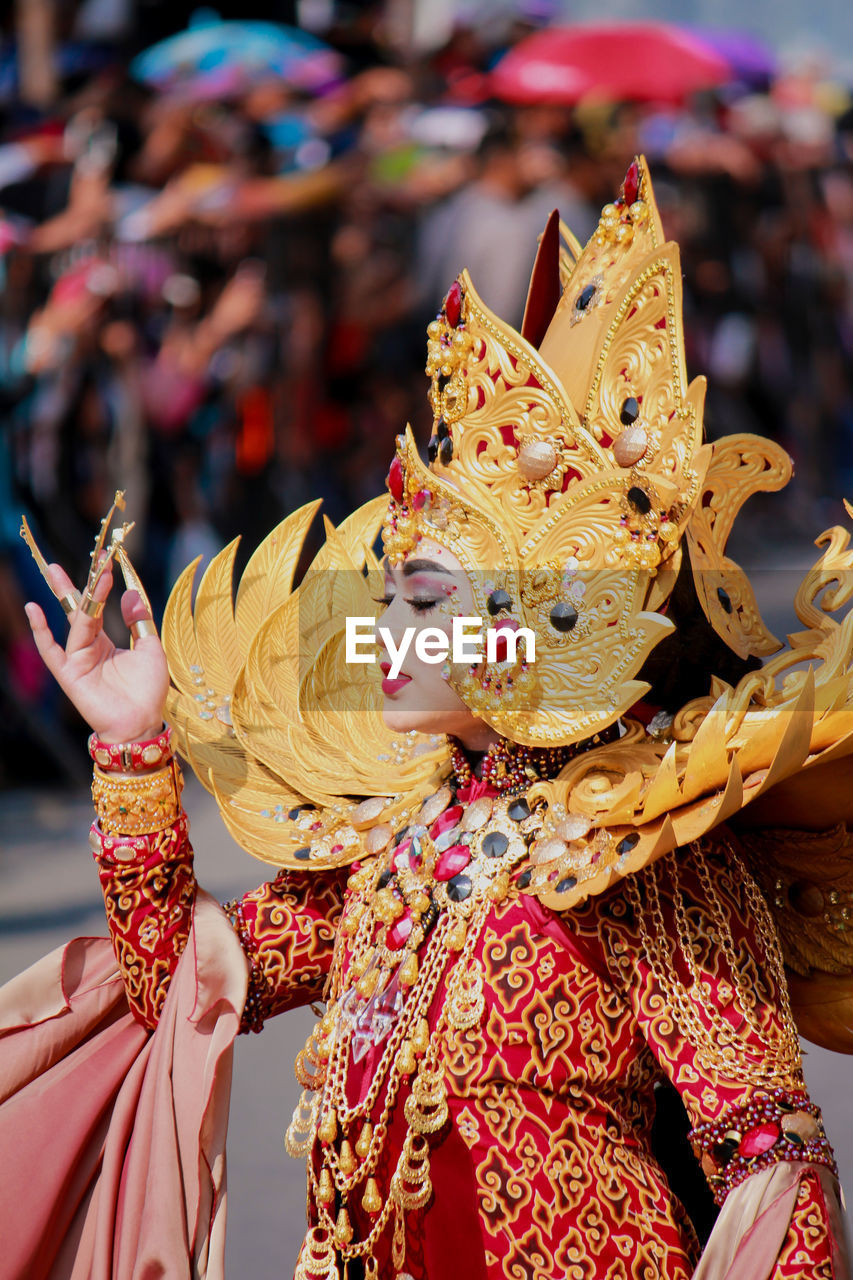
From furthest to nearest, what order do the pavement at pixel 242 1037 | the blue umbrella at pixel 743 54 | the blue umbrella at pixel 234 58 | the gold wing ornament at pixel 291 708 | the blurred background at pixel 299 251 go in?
the blue umbrella at pixel 743 54
the blue umbrella at pixel 234 58
the blurred background at pixel 299 251
the pavement at pixel 242 1037
the gold wing ornament at pixel 291 708

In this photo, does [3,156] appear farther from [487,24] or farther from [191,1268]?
[191,1268]

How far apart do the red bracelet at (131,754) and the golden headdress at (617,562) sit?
27cm

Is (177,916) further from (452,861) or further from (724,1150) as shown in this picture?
(724,1150)

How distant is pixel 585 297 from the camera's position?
1883mm

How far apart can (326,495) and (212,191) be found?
5.01 feet

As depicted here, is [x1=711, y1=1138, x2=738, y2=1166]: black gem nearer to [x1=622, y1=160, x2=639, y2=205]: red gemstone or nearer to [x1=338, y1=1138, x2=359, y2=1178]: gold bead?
[x1=338, y1=1138, x2=359, y2=1178]: gold bead

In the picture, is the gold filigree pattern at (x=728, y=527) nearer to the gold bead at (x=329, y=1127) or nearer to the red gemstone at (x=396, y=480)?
the red gemstone at (x=396, y=480)

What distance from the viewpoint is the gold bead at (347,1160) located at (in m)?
1.91

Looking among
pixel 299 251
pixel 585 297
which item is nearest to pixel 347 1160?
pixel 585 297

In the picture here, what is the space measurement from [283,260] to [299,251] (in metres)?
0.16

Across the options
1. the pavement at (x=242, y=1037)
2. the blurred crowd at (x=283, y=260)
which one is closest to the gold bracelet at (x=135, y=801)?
the pavement at (x=242, y=1037)

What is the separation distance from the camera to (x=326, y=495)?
26.0ft

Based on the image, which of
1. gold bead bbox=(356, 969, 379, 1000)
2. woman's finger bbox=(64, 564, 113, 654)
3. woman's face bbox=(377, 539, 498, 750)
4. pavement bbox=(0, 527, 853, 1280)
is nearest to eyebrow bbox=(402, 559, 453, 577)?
woman's face bbox=(377, 539, 498, 750)

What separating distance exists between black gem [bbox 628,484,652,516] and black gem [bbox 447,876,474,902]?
0.48 meters
